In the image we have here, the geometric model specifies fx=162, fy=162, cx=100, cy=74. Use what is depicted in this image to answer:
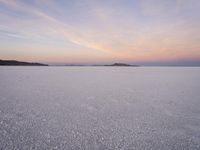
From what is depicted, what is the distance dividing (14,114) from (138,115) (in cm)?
367

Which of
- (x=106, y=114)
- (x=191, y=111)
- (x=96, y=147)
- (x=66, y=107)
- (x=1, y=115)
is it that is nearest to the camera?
(x=96, y=147)

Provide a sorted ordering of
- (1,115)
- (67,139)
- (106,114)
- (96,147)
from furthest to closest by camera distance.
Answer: (106,114) → (1,115) → (67,139) → (96,147)

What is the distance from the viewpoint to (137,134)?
3.60m

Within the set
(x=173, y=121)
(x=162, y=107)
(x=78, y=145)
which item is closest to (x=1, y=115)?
(x=78, y=145)

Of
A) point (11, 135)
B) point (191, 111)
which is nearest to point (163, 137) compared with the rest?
point (191, 111)

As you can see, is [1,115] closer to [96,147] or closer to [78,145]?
[78,145]

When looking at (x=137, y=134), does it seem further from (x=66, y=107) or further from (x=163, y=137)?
(x=66, y=107)

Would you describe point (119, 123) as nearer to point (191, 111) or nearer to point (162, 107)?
point (162, 107)

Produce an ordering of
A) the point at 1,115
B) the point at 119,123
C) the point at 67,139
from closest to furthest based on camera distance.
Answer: the point at 67,139
the point at 119,123
the point at 1,115

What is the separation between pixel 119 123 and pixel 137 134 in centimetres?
70

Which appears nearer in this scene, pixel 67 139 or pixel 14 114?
pixel 67 139

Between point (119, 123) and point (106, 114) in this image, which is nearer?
point (119, 123)

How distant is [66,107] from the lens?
566cm

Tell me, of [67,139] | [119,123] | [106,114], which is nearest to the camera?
[67,139]
